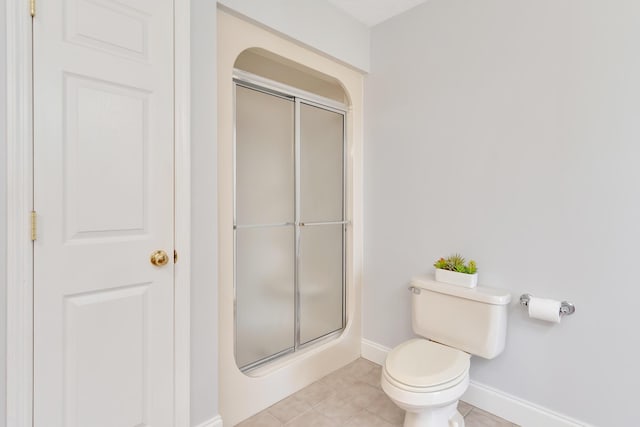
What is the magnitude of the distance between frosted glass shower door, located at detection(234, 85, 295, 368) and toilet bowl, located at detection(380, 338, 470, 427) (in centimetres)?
84

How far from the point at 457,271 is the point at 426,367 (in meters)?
0.59

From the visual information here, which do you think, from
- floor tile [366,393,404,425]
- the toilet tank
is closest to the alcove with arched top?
floor tile [366,393,404,425]

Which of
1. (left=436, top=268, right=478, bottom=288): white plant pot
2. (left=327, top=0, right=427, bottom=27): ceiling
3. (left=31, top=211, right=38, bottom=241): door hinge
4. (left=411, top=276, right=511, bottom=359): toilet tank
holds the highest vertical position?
(left=327, top=0, right=427, bottom=27): ceiling

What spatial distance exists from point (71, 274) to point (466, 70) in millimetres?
2243

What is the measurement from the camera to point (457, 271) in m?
1.91

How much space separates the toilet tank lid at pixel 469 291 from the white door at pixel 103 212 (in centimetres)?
139

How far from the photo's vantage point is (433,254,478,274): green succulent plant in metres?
1.89

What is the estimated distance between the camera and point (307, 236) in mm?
2338

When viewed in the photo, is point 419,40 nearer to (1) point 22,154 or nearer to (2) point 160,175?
(2) point 160,175

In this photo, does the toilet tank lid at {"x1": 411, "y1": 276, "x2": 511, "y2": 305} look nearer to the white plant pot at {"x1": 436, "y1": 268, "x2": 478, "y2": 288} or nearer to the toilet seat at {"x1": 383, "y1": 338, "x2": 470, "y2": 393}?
the white plant pot at {"x1": 436, "y1": 268, "x2": 478, "y2": 288}

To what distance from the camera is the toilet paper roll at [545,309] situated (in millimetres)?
1615

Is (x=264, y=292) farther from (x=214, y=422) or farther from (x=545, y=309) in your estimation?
(x=545, y=309)

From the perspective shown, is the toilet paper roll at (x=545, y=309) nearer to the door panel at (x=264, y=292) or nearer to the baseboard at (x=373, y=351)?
the baseboard at (x=373, y=351)

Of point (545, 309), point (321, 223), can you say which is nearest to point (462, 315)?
point (545, 309)
